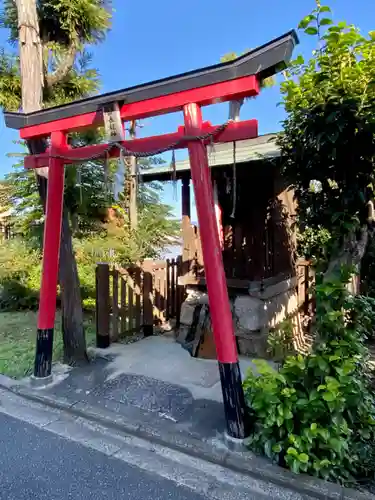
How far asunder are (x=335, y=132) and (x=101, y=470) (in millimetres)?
2823

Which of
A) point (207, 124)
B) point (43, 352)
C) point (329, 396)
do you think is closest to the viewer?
point (329, 396)

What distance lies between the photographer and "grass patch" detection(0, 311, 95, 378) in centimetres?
391

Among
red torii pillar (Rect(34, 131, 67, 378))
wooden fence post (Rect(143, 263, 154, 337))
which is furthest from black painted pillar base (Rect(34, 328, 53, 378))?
wooden fence post (Rect(143, 263, 154, 337))

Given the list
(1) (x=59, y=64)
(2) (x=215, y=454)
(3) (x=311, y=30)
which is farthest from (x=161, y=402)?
(1) (x=59, y=64)

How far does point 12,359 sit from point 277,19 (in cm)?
551

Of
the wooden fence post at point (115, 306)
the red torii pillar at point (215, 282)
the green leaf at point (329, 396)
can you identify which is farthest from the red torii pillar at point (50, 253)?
the green leaf at point (329, 396)

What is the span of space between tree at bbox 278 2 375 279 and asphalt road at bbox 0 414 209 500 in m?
1.78

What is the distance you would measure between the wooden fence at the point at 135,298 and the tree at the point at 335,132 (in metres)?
2.59

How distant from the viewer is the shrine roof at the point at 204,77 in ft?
7.27

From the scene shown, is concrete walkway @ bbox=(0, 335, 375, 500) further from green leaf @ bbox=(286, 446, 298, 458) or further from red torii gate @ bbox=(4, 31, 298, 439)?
red torii gate @ bbox=(4, 31, 298, 439)

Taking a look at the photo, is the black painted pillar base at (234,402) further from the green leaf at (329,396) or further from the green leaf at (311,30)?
the green leaf at (311,30)

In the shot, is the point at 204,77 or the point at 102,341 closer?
the point at 204,77

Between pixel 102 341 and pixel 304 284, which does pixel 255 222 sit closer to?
pixel 304 284

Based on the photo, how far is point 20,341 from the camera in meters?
4.94
